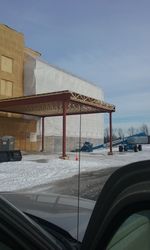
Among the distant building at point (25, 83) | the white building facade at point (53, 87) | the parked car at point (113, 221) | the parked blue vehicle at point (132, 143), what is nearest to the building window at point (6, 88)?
the distant building at point (25, 83)

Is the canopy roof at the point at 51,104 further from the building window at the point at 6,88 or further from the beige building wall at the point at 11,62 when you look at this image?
the beige building wall at the point at 11,62

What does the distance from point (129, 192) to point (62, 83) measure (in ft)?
170

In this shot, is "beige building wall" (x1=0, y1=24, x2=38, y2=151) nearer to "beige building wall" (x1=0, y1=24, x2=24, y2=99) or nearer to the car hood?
"beige building wall" (x1=0, y1=24, x2=24, y2=99)

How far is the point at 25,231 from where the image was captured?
5.53ft

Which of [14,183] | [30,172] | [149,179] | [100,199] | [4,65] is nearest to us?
[149,179]

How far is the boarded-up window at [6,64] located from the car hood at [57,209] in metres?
43.2

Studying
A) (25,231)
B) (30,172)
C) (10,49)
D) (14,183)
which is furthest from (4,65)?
(25,231)

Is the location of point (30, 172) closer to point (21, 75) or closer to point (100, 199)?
point (100, 199)

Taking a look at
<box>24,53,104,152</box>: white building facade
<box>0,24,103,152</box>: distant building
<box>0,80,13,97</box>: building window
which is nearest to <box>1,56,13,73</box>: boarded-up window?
<box>0,24,103,152</box>: distant building

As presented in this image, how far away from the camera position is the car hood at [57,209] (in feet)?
7.68

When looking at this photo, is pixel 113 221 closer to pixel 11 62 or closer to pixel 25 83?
pixel 11 62

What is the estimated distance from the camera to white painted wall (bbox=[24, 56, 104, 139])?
157 ft

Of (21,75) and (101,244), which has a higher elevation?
(21,75)

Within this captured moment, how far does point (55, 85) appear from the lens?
2034 inches
